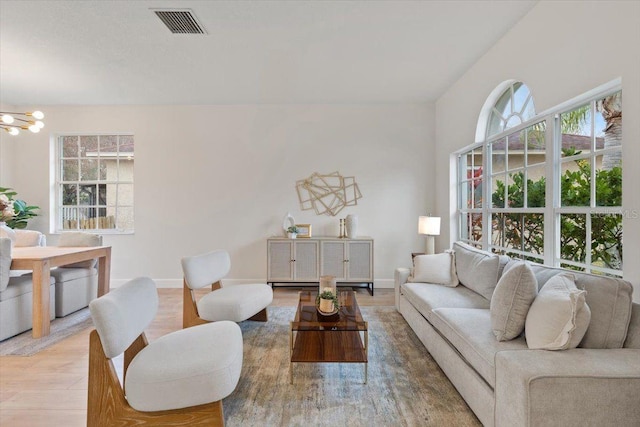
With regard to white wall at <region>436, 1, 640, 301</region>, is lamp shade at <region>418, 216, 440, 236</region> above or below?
below

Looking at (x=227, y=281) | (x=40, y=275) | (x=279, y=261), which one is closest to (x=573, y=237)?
(x=279, y=261)

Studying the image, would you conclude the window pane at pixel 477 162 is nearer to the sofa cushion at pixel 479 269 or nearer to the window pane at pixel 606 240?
the sofa cushion at pixel 479 269

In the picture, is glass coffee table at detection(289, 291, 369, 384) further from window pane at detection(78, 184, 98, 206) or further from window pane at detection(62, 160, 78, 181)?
window pane at detection(62, 160, 78, 181)

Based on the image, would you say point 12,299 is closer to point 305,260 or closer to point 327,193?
point 305,260

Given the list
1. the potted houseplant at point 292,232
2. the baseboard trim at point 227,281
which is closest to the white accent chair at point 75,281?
the baseboard trim at point 227,281

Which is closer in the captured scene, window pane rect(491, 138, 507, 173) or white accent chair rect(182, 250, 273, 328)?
white accent chair rect(182, 250, 273, 328)

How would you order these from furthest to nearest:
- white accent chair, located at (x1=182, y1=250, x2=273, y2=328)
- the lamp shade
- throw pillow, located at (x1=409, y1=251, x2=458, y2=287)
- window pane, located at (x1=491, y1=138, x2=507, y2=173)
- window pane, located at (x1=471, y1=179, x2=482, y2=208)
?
the lamp shade
window pane, located at (x1=471, y1=179, x2=482, y2=208)
window pane, located at (x1=491, y1=138, x2=507, y2=173)
throw pillow, located at (x1=409, y1=251, x2=458, y2=287)
white accent chair, located at (x1=182, y1=250, x2=273, y2=328)

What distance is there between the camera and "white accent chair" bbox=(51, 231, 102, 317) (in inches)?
138

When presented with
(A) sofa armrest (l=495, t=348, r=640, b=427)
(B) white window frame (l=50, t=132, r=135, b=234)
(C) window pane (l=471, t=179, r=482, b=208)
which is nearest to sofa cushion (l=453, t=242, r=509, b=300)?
(C) window pane (l=471, t=179, r=482, b=208)

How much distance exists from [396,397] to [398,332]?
3.53 feet

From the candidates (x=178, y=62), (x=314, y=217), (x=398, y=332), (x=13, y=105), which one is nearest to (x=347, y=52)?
(x=178, y=62)

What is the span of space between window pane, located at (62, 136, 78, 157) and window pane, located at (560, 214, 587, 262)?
6.37m

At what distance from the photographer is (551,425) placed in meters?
1.30

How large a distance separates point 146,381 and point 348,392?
119 cm
